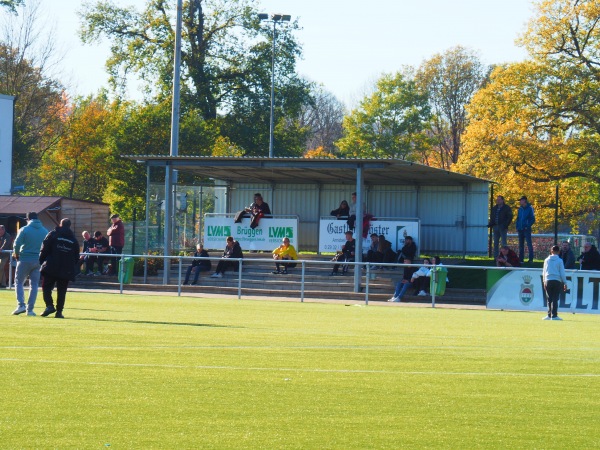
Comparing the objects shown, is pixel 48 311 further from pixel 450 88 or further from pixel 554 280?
pixel 450 88

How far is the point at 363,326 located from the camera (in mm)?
18812

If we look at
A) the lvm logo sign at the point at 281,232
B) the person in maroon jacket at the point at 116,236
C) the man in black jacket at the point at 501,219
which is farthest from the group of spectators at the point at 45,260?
the man in black jacket at the point at 501,219

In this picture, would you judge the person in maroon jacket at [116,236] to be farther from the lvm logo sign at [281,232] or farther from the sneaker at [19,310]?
the sneaker at [19,310]

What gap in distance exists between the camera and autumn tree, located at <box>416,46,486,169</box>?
7900 centimetres

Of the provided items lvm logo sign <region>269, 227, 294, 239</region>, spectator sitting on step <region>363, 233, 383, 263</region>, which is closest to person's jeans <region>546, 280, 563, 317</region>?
spectator sitting on step <region>363, 233, 383, 263</region>

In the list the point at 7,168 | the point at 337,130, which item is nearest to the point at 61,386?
the point at 7,168

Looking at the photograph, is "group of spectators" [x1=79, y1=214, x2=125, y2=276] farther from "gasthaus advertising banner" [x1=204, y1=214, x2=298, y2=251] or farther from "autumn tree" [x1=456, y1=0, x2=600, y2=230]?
"autumn tree" [x1=456, y1=0, x2=600, y2=230]

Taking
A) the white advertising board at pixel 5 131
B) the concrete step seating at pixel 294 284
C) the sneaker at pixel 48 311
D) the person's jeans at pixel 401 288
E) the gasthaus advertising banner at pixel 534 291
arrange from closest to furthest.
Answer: the sneaker at pixel 48 311
the gasthaus advertising banner at pixel 534 291
the person's jeans at pixel 401 288
the concrete step seating at pixel 294 284
the white advertising board at pixel 5 131

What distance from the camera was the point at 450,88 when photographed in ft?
263

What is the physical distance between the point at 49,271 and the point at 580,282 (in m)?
13.6

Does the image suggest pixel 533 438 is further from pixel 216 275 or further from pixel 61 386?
pixel 216 275

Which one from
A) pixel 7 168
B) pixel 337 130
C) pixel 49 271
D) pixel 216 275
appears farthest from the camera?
pixel 337 130

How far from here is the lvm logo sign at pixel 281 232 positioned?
35.2 metres

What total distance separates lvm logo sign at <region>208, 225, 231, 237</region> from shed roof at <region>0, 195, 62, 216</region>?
7.12m
